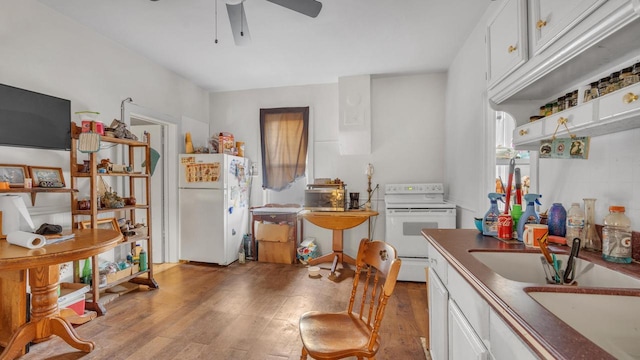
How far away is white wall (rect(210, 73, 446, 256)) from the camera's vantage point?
3.58m

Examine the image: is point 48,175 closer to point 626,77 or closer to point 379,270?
point 379,270

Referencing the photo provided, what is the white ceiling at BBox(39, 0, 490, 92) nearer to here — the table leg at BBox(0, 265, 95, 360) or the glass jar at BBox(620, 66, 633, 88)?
the glass jar at BBox(620, 66, 633, 88)

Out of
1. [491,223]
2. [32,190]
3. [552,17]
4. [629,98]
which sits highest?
[552,17]

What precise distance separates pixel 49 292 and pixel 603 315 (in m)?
2.79

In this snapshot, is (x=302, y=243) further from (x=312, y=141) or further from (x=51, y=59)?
(x=51, y=59)

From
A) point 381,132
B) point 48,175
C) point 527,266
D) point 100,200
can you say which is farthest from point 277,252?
point 527,266

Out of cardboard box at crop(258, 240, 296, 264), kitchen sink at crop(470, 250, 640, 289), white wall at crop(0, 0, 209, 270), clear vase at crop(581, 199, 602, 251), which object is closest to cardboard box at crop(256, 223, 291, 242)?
cardboard box at crop(258, 240, 296, 264)

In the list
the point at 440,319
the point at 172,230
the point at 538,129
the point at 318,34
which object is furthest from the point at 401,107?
the point at 172,230

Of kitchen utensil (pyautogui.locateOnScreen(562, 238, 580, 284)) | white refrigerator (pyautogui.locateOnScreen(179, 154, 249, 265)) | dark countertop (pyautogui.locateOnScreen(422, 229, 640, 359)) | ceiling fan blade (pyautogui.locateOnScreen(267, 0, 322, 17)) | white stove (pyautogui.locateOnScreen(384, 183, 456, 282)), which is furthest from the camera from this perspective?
white refrigerator (pyautogui.locateOnScreen(179, 154, 249, 265))

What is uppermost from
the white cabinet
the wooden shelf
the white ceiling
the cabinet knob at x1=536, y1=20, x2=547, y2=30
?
the white ceiling

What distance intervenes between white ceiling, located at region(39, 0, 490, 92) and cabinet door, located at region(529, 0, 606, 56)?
1.23m

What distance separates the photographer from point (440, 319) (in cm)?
137

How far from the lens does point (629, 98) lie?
2.53 ft

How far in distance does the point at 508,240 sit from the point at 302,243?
271cm
